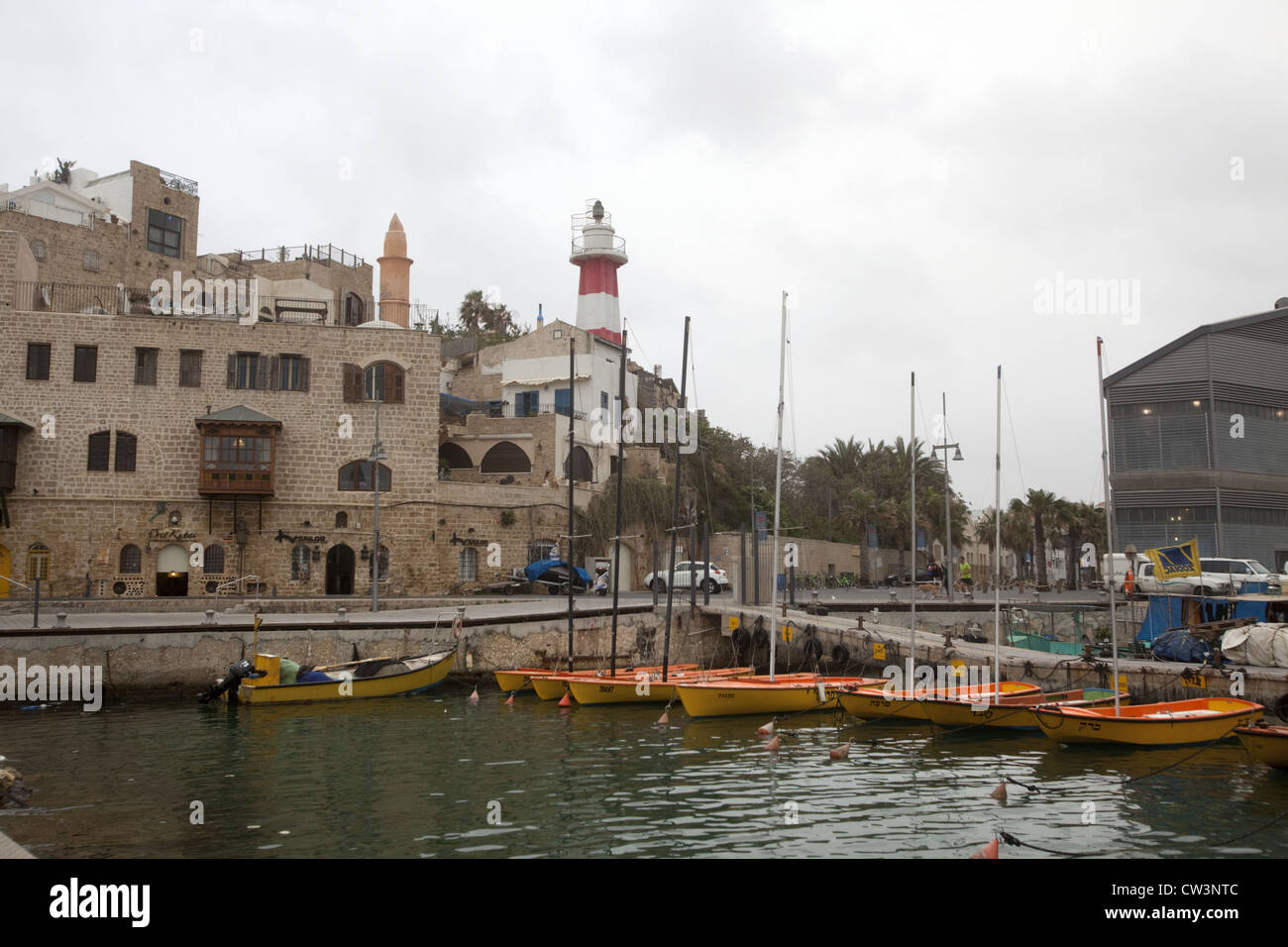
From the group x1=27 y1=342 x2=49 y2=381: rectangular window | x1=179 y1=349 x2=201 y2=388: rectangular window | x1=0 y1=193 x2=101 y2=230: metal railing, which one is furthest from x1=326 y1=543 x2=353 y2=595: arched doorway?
x1=0 y1=193 x2=101 y2=230: metal railing

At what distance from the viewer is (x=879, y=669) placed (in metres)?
27.1

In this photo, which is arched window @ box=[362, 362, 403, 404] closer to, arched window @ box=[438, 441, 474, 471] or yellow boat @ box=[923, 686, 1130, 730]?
arched window @ box=[438, 441, 474, 471]

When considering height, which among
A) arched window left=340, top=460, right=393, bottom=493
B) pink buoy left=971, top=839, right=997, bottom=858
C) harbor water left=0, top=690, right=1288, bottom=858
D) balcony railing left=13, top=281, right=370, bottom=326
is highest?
balcony railing left=13, top=281, right=370, bottom=326

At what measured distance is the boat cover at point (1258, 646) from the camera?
72.3 ft

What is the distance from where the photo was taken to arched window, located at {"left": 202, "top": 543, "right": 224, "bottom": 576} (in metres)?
39.3

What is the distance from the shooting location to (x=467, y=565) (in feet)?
139

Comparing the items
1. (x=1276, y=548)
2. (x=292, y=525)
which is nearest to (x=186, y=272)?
(x=292, y=525)

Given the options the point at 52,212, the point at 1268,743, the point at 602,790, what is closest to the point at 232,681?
the point at 602,790

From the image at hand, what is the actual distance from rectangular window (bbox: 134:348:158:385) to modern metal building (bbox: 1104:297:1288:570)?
40.0 m

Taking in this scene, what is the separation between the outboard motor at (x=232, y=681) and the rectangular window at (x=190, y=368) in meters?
19.9

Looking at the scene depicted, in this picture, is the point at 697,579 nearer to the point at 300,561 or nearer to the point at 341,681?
the point at 300,561

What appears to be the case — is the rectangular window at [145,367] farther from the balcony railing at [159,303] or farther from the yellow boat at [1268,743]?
the yellow boat at [1268,743]
